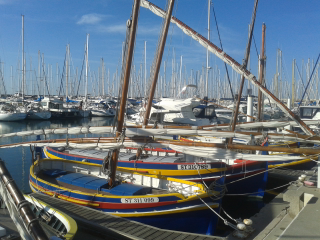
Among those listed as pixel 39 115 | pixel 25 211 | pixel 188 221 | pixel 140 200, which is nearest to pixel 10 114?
pixel 39 115

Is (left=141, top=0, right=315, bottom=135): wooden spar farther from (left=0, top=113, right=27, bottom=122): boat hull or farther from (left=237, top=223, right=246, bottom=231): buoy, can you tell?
(left=0, top=113, right=27, bottom=122): boat hull

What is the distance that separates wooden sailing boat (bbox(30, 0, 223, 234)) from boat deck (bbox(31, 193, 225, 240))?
447 mm

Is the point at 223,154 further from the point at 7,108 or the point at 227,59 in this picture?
the point at 7,108

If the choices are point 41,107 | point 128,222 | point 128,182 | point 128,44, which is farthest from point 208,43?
point 41,107

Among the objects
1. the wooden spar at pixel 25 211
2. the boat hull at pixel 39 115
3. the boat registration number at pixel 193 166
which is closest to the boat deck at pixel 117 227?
the boat registration number at pixel 193 166

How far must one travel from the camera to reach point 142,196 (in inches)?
417

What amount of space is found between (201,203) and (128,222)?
8.57 feet

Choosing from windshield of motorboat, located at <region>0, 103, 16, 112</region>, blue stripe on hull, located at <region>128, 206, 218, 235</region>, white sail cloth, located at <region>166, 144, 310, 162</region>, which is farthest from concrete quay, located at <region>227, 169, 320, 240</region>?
windshield of motorboat, located at <region>0, 103, 16, 112</region>

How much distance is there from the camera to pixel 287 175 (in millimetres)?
18094

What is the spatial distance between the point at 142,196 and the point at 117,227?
1.38 meters

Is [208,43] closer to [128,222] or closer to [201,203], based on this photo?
[201,203]

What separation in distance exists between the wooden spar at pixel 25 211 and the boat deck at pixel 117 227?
5246 millimetres

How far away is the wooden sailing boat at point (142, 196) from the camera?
1052cm

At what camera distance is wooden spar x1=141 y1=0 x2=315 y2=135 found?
13148 mm
